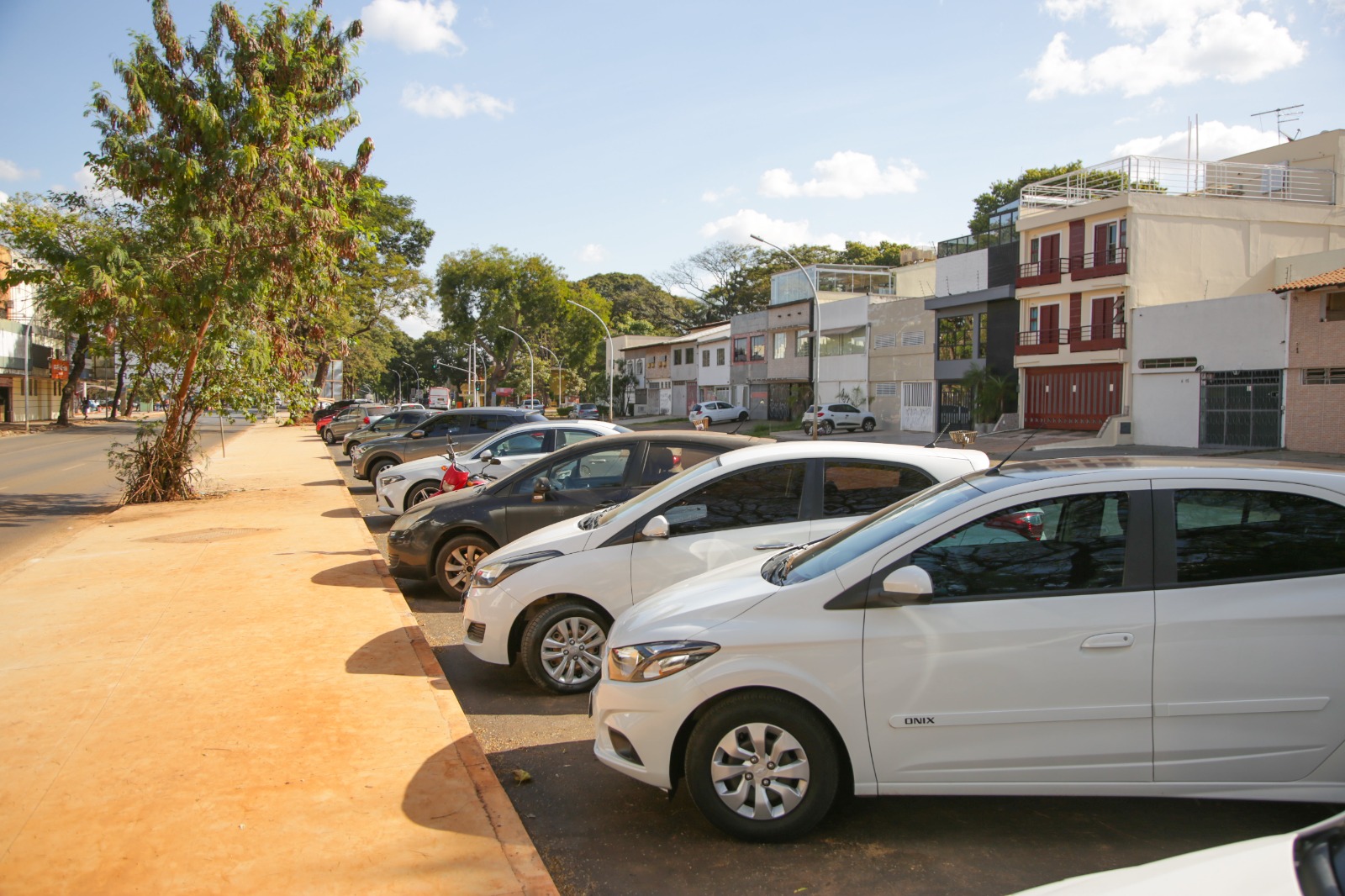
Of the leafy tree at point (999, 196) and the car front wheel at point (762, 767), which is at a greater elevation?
the leafy tree at point (999, 196)

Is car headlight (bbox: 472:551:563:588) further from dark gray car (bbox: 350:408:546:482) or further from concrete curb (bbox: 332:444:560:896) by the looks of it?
dark gray car (bbox: 350:408:546:482)

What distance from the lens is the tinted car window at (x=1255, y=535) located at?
3930 mm

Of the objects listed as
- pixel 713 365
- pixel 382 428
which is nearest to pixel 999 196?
pixel 713 365

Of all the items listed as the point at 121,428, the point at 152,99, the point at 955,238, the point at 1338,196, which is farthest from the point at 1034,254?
the point at 121,428

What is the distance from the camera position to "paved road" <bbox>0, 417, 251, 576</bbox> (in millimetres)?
13190

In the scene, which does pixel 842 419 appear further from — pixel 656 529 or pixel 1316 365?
pixel 656 529

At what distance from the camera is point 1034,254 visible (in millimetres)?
38781

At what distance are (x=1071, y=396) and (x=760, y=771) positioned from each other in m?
36.5

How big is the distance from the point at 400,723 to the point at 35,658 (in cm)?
317

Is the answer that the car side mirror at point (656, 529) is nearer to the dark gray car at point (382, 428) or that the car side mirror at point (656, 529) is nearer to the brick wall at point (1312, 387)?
the dark gray car at point (382, 428)

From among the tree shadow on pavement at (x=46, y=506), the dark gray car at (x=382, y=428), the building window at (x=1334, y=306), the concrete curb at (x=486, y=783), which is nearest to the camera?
the concrete curb at (x=486, y=783)

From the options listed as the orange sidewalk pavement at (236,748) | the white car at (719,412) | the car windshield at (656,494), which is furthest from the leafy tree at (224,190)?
the white car at (719,412)

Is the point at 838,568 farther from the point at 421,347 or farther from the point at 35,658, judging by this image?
the point at 421,347

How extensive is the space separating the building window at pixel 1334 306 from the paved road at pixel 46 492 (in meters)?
30.3
